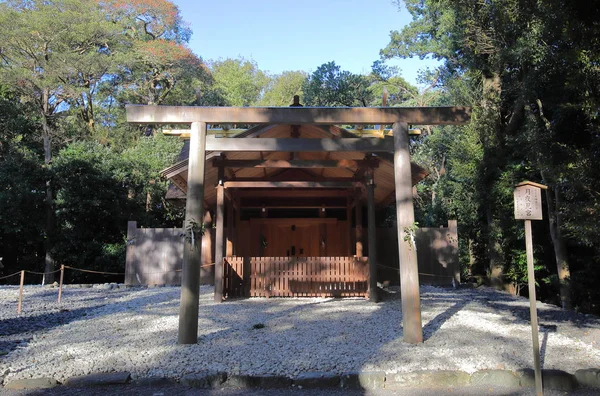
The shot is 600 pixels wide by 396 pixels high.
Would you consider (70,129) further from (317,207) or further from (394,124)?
(394,124)

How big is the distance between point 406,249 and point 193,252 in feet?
10.6

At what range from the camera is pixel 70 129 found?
80.7 ft

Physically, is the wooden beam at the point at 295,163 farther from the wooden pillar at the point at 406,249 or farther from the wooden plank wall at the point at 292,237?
the wooden plank wall at the point at 292,237

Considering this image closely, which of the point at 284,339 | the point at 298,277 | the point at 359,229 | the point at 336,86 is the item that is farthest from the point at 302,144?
the point at 336,86

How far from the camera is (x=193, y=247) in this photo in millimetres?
6348

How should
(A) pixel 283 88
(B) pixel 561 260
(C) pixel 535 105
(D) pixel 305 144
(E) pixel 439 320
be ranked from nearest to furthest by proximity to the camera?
(D) pixel 305 144, (E) pixel 439 320, (B) pixel 561 260, (C) pixel 535 105, (A) pixel 283 88

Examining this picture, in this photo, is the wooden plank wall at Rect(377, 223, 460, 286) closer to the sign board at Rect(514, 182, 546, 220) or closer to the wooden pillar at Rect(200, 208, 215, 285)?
the wooden pillar at Rect(200, 208, 215, 285)

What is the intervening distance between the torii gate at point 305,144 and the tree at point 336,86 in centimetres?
1822

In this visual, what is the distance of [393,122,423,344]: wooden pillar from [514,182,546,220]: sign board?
5.65ft

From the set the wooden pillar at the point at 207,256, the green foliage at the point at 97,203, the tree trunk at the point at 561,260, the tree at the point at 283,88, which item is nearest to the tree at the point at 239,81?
the tree at the point at 283,88

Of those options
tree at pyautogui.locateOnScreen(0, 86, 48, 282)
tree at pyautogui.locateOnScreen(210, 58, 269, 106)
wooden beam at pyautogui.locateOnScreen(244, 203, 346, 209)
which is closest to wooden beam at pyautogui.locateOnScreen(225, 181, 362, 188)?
wooden beam at pyautogui.locateOnScreen(244, 203, 346, 209)

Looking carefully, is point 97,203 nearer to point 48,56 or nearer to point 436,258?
point 48,56

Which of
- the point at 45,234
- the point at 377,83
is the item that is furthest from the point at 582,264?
the point at 45,234

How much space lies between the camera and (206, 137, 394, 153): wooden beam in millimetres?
7020
